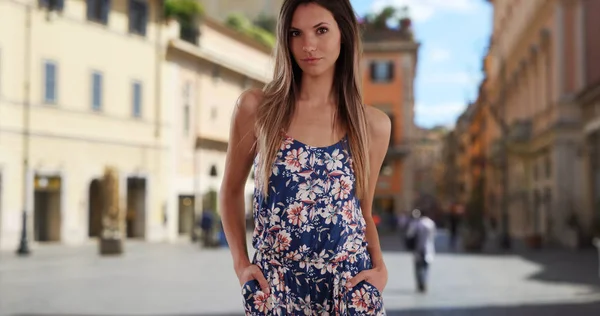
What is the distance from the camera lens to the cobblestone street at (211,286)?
42.4 ft

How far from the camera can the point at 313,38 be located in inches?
113

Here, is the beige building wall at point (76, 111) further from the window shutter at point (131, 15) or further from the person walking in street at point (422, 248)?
the person walking in street at point (422, 248)

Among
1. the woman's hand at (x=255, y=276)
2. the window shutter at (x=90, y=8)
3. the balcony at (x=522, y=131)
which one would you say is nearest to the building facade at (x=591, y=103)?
the balcony at (x=522, y=131)

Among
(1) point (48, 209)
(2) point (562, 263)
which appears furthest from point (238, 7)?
(2) point (562, 263)

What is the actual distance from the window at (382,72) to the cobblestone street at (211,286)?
40.4m

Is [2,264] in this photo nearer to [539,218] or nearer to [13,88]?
[13,88]

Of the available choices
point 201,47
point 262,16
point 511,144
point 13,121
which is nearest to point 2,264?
point 13,121

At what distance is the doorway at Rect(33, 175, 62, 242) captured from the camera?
3209cm

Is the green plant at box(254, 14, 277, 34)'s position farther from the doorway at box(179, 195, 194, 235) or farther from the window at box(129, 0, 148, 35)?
the window at box(129, 0, 148, 35)

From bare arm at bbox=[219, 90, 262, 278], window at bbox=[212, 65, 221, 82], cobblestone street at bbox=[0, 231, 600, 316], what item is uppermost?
window at bbox=[212, 65, 221, 82]

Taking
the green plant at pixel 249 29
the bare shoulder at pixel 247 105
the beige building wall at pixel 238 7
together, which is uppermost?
the beige building wall at pixel 238 7

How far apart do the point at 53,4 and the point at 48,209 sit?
660cm

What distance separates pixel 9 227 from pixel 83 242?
456cm

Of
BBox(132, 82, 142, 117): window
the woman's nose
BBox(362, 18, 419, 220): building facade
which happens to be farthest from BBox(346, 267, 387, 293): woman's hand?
BBox(362, 18, 419, 220): building facade
